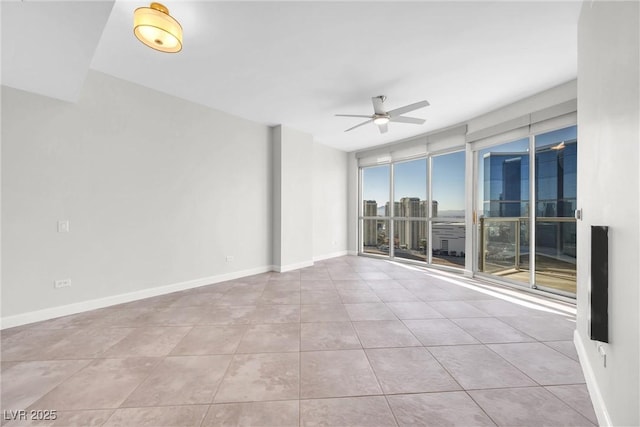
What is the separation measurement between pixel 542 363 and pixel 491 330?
1.86 feet

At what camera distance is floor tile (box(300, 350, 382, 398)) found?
65.7 inches

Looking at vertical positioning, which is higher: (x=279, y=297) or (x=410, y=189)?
(x=410, y=189)

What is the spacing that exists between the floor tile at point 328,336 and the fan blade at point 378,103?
294cm

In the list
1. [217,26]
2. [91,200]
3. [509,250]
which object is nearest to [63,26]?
[217,26]

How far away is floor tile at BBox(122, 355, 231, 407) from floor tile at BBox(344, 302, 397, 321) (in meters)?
1.50

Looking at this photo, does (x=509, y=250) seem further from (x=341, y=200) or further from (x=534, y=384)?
(x=341, y=200)

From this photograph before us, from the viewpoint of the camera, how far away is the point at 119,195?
3.22 m

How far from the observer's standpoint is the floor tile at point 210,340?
2.15 metres

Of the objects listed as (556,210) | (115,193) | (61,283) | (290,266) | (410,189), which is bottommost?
(290,266)

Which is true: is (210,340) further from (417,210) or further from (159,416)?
(417,210)

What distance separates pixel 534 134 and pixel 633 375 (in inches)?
148

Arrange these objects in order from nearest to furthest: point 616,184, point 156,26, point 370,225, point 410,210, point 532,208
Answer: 1. point 616,184
2. point 156,26
3. point 532,208
4. point 410,210
5. point 370,225

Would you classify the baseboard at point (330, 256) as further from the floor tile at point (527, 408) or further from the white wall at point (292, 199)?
the floor tile at point (527, 408)

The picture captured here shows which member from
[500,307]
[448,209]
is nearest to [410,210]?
[448,209]
